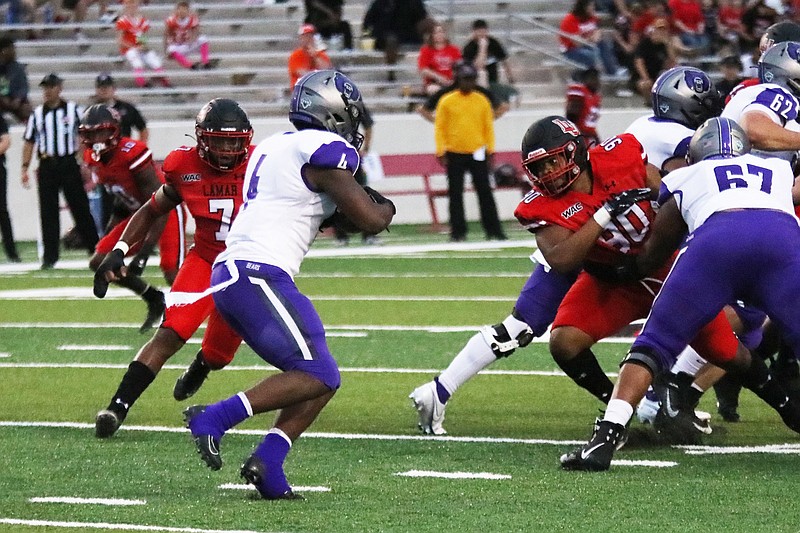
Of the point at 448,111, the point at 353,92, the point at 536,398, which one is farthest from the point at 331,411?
the point at 448,111

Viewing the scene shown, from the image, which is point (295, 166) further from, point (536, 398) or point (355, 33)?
point (355, 33)

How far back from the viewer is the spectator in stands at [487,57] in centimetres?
1858

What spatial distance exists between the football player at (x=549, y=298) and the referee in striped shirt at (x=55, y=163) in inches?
335

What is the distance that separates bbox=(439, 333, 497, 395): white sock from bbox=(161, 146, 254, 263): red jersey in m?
1.22

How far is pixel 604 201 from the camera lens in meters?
6.17

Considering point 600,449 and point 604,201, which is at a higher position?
point 604,201

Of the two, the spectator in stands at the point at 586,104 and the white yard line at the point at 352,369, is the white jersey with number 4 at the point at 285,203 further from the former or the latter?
the spectator in stands at the point at 586,104

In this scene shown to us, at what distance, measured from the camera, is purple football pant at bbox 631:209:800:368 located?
566 centimetres

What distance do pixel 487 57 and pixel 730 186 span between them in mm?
13346

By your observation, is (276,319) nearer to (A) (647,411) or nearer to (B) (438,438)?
(B) (438,438)

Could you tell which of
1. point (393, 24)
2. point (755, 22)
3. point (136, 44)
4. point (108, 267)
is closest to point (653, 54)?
point (755, 22)

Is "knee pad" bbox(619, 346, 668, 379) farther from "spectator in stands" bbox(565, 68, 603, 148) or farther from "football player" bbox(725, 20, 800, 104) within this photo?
"spectator in stands" bbox(565, 68, 603, 148)

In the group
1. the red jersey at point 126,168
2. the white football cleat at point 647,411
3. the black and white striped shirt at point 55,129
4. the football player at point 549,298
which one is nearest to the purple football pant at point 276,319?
the football player at point 549,298

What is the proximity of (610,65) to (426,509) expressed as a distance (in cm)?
1553
